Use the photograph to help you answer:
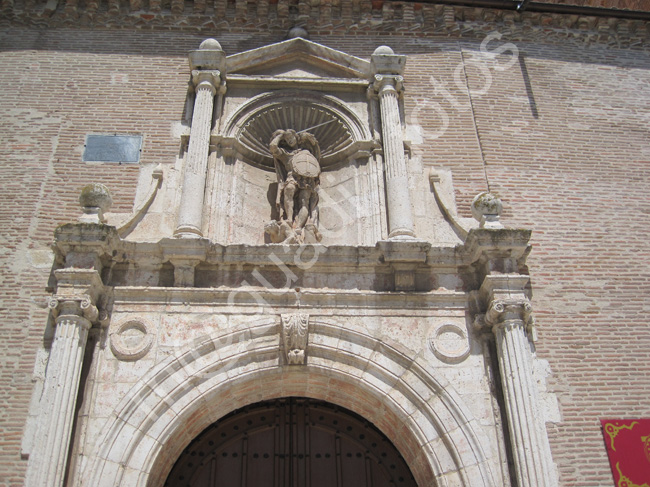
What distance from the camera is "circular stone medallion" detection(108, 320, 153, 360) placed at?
19.9 feet

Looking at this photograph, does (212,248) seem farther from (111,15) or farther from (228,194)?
(111,15)

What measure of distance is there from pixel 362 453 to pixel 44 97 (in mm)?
5261

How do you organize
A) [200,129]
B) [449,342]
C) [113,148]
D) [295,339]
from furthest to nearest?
[113,148] < [200,129] < [449,342] < [295,339]

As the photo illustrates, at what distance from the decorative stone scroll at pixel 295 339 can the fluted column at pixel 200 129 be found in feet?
4.12

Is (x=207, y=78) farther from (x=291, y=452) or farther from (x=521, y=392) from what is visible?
(x=521, y=392)

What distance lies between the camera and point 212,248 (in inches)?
255

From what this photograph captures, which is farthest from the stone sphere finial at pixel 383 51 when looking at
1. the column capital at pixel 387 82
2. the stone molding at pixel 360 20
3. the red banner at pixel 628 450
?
the red banner at pixel 628 450

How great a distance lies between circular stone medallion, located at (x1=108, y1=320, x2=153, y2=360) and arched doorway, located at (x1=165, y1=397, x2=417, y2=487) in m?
1.05

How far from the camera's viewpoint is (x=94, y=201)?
6.65m

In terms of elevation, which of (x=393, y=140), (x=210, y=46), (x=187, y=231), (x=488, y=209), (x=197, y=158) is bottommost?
(x=187, y=231)

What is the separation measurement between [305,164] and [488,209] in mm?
1985

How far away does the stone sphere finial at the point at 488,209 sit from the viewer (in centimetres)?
673

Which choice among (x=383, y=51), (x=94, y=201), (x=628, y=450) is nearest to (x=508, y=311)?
(x=628, y=450)

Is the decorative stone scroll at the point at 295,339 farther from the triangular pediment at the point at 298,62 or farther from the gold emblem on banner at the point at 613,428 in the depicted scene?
the triangular pediment at the point at 298,62
